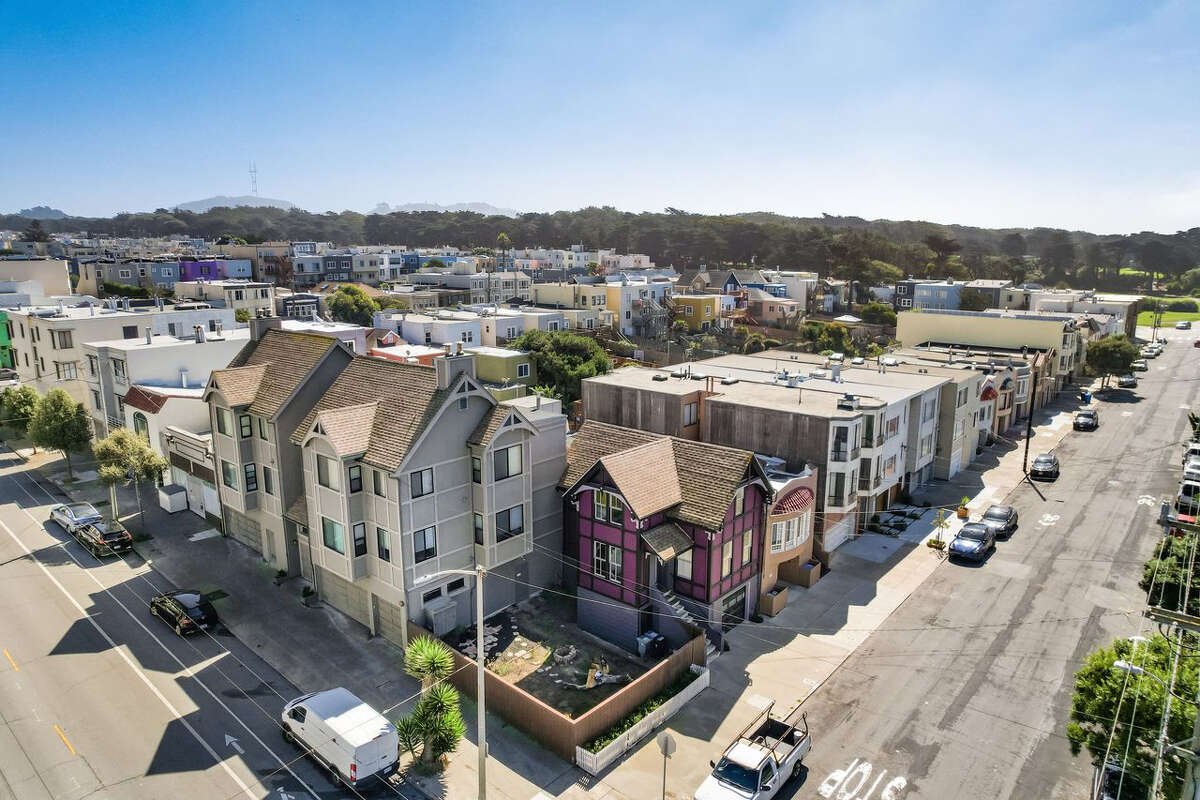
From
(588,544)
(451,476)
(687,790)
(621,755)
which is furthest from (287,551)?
(687,790)

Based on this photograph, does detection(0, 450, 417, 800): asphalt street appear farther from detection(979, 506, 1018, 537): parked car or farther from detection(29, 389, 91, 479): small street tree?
detection(979, 506, 1018, 537): parked car

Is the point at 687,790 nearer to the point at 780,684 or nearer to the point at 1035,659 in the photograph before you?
the point at 780,684

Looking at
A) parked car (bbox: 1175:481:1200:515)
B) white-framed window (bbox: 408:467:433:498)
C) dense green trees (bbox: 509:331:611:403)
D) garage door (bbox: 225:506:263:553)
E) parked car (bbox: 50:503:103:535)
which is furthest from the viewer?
dense green trees (bbox: 509:331:611:403)

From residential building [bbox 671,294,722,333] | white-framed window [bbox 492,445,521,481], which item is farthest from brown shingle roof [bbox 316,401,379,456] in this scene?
residential building [bbox 671,294,722,333]

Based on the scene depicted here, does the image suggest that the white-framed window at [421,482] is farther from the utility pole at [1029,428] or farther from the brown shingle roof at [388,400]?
the utility pole at [1029,428]

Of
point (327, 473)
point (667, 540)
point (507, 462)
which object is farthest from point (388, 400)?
point (667, 540)

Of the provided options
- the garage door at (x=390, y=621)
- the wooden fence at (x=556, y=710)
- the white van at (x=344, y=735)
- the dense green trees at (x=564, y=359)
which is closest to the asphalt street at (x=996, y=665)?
the wooden fence at (x=556, y=710)
